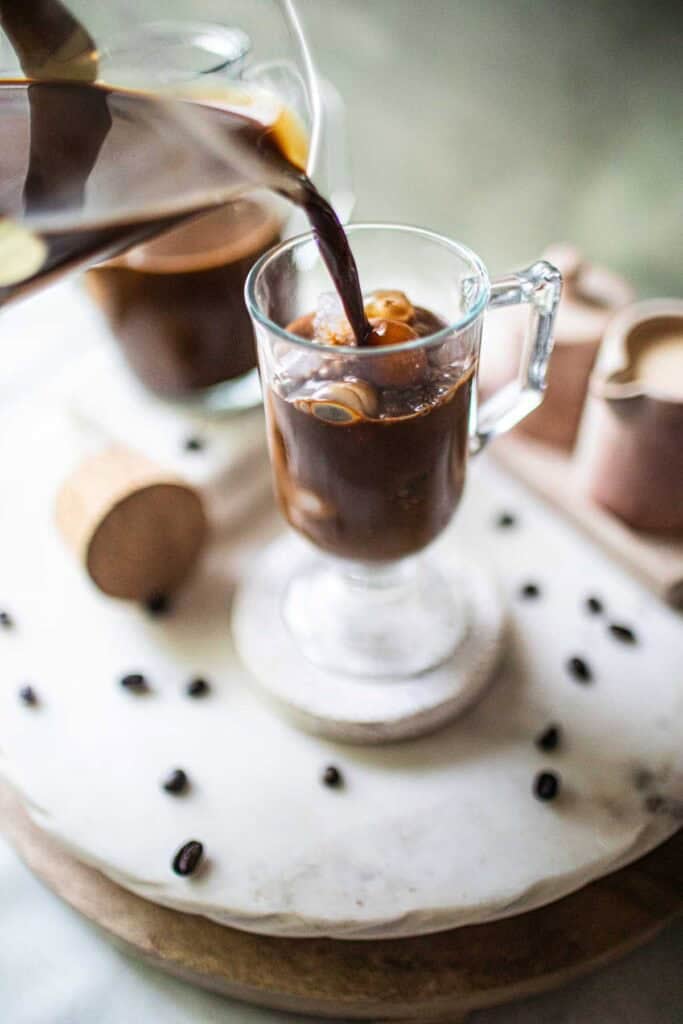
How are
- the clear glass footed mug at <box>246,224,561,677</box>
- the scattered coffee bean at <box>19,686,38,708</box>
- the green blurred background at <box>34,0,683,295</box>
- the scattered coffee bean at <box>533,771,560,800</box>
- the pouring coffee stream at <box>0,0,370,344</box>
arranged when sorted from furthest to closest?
1. the green blurred background at <box>34,0,683,295</box>
2. the scattered coffee bean at <box>19,686,38,708</box>
3. the scattered coffee bean at <box>533,771,560,800</box>
4. the clear glass footed mug at <box>246,224,561,677</box>
5. the pouring coffee stream at <box>0,0,370,344</box>

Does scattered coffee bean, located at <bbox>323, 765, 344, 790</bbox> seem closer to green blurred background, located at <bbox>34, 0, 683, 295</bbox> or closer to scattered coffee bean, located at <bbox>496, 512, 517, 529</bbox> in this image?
scattered coffee bean, located at <bbox>496, 512, 517, 529</bbox>

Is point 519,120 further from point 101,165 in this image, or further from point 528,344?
point 101,165

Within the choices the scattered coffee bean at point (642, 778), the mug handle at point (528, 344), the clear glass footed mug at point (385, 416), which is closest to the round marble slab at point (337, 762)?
the scattered coffee bean at point (642, 778)

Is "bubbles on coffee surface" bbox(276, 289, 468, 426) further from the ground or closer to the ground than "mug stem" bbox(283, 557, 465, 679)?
further from the ground

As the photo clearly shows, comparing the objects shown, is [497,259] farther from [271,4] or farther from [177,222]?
[177,222]

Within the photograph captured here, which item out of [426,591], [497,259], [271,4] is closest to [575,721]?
[426,591]

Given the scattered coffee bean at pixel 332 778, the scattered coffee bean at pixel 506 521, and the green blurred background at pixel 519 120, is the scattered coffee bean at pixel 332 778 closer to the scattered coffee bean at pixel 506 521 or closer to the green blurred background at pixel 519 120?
the scattered coffee bean at pixel 506 521

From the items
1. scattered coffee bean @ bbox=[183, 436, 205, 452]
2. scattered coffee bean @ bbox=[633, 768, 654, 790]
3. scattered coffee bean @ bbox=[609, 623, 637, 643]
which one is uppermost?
scattered coffee bean @ bbox=[183, 436, 205, 452]

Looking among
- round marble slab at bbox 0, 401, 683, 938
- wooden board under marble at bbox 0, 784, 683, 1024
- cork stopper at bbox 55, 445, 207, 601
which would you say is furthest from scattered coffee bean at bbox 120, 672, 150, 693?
wooden board under marble at bbox 0, 784, 683, 1024
